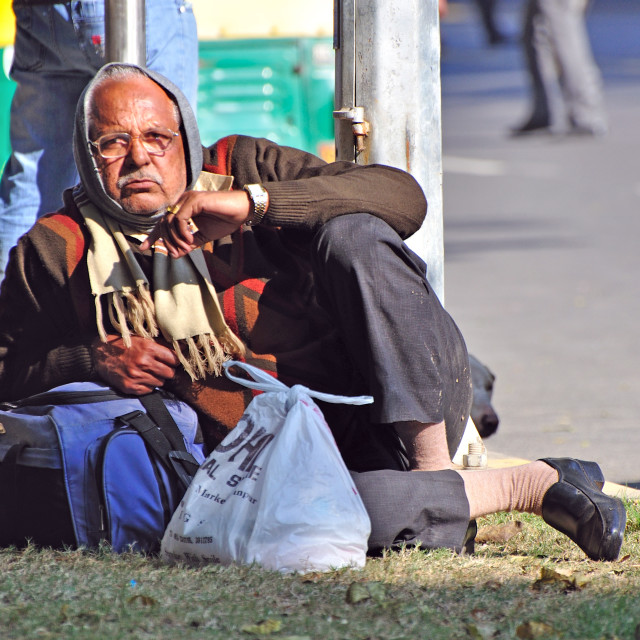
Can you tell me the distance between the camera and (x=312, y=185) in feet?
9.07

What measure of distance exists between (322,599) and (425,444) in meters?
0.52

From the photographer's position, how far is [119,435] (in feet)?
8.66

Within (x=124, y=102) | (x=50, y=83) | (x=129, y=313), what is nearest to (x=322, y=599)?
(x=129, y=313)

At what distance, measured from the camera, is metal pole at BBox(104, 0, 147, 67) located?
3.30 metres

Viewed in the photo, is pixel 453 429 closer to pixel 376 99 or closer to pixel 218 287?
pixel 218 287

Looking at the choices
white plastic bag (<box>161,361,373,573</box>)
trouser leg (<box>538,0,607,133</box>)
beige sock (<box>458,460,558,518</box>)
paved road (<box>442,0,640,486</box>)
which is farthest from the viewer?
trouser leg (<box>538,0,607,133</box>)

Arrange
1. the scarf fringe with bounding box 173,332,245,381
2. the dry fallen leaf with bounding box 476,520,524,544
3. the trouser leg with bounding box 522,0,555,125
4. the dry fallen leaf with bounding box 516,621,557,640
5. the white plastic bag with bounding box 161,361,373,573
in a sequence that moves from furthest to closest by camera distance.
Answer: the trouser leg with bounding box 522,0,555,125
the dry fallen leaf with bounding box 476,520,524,544
the scarf fringe with bounding box 173,332,245,381
the white plastic bag with bounding box 161,361,373,573
the dry fallen leaf with bounding box 516,621,557,640

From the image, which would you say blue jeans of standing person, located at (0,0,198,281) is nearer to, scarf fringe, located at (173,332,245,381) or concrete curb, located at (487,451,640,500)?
scarf fringe, located at (173,332,245,381)

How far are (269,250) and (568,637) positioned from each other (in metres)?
1.26

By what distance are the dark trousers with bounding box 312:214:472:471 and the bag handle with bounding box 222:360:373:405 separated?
3.1 inches

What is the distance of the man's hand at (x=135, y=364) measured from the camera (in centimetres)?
279

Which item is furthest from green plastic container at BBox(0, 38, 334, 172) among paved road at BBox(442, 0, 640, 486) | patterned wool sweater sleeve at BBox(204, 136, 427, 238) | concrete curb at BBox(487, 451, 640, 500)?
patterned wool sweater sleeve at BBox(204, 136, 427, 238)

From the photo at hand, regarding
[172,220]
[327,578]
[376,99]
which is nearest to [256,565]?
[327,578]

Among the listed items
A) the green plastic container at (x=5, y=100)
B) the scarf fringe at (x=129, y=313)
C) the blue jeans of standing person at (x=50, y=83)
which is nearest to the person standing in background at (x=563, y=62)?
the green plastic container at (x=5, y=100)
